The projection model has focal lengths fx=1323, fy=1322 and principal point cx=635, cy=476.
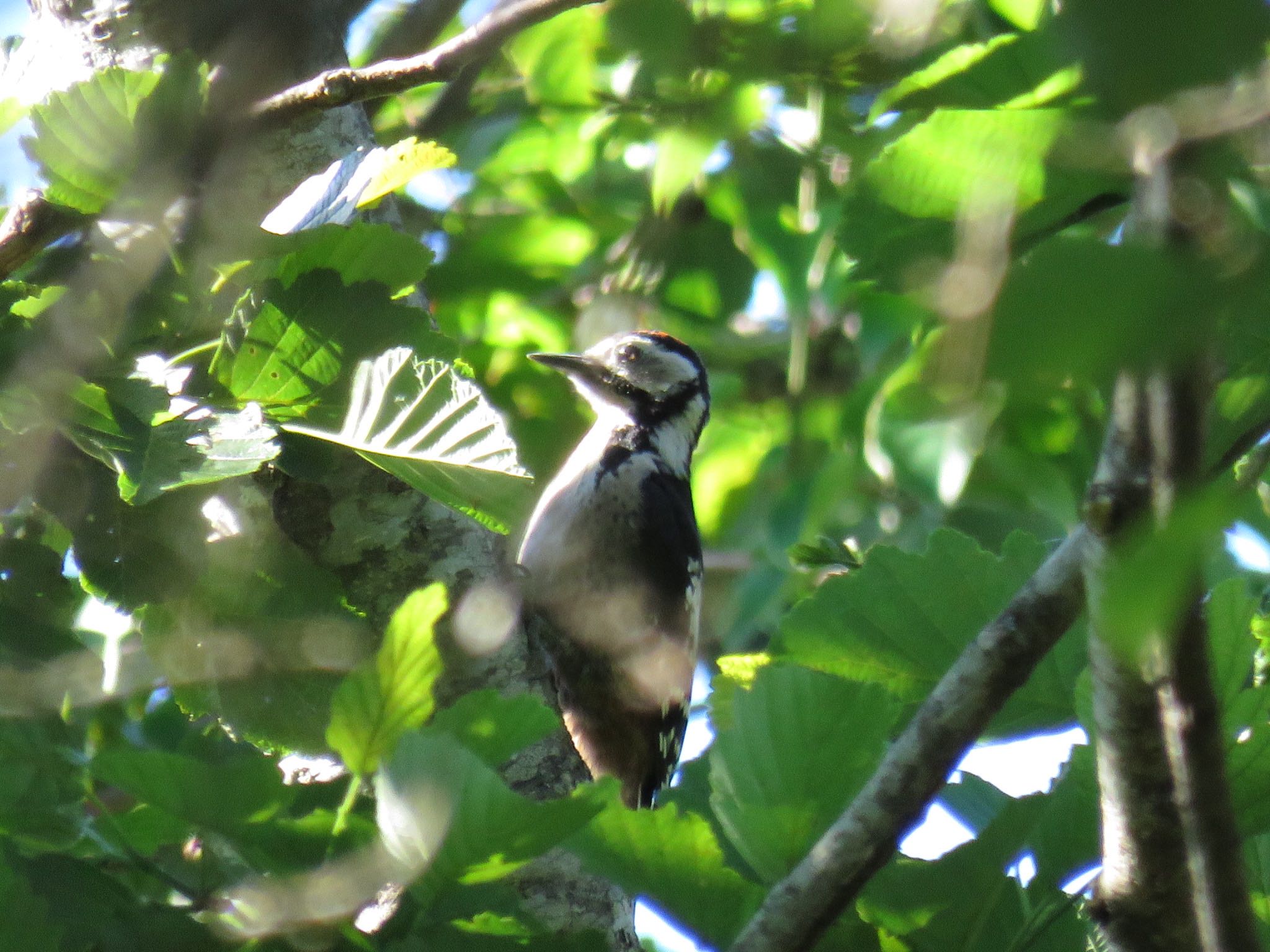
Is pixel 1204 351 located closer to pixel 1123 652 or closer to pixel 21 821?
pixel 1123 652

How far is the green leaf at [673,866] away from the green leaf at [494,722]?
0.14m

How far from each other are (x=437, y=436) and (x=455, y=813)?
740 millimetres

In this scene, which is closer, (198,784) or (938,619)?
(198,784)

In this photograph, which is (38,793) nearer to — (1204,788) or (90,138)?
(90,138)

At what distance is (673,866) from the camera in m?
1.41

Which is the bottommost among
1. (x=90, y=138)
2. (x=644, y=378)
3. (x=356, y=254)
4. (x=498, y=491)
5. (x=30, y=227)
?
(x=644, y=378)

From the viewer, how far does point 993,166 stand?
0.99 metres

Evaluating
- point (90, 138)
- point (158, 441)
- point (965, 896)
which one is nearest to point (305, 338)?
point (158, 441)

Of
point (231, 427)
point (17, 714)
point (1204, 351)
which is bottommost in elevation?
point (17, 714)

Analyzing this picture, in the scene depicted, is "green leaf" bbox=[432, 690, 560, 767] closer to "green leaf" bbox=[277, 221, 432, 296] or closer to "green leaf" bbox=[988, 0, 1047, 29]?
"green leaf" bbox=[277, 221, 432, 296]

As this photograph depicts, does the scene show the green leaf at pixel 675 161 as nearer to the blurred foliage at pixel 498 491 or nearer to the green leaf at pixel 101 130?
the blurred foliage at pixel 498 491

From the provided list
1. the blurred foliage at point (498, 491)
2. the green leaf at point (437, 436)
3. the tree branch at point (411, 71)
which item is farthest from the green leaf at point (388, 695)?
the tree branch at point (411, 71)

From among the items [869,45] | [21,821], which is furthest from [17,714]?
[869,45]

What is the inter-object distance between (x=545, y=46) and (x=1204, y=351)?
3.70 meters
